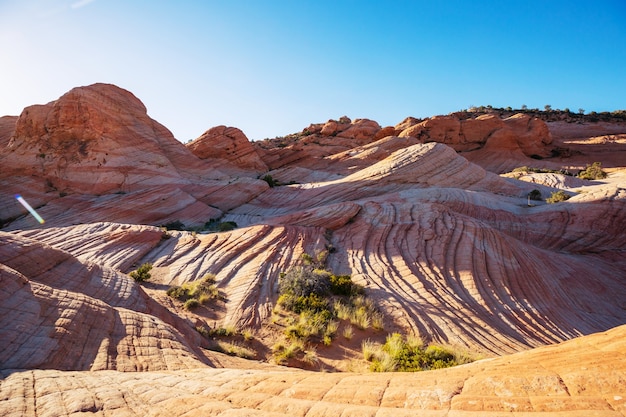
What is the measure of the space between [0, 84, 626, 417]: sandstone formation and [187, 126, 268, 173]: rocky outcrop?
653mm

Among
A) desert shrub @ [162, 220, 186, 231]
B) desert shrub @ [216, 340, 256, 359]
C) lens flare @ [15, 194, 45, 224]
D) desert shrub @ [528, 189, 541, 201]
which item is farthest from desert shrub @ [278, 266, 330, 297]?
desert shrub @ [528, 189, 541, 201]

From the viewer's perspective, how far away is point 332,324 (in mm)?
9461

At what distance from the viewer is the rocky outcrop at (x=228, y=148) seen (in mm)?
38375

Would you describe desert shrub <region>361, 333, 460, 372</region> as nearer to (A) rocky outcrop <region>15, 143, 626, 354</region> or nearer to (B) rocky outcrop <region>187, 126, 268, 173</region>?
(A) rocky outcrop <region>15, 143, 626, 354</region>

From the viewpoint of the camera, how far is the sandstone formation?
10.5 feet

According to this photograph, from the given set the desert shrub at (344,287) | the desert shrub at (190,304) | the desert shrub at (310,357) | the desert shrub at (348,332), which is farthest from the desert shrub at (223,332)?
the desert shrub at (344,287)

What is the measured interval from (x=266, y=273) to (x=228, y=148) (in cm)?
3020

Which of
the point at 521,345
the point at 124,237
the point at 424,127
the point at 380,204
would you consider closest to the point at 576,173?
the point at 424,127

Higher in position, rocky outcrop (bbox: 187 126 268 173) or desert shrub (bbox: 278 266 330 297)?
rocky outcrop (bbox: 187 126 268 173)

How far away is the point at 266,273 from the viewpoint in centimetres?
1240

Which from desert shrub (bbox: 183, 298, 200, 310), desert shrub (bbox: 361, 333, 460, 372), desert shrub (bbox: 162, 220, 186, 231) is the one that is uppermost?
desert shrub (bbox: 162, 220, 186, 231)

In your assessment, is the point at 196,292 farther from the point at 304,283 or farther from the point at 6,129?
the point at 6,129

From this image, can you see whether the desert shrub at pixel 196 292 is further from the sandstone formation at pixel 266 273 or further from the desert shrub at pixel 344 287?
the desert shrub at pixel 344 287

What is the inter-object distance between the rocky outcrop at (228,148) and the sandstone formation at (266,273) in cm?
65
